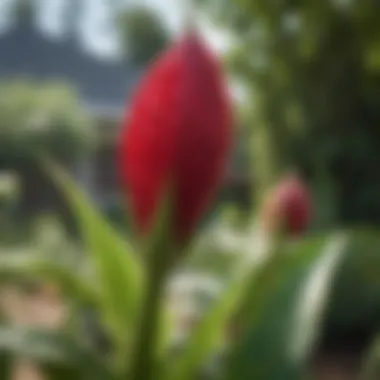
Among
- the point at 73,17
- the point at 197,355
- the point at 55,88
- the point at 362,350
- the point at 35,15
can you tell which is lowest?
the point at 197,355

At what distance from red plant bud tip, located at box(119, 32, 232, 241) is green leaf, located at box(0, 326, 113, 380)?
0.20ft

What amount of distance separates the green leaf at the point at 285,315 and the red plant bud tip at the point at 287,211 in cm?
7

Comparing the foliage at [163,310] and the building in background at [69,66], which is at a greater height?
the building in background at [69,66]

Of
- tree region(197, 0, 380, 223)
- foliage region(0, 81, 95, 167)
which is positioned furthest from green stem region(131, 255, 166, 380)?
foliage region(0, 81, 95, 167)

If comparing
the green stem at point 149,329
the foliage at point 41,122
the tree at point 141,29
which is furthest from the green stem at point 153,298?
the tree at point 141,29

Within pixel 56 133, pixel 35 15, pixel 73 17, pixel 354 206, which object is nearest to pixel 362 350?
pixel 354 206

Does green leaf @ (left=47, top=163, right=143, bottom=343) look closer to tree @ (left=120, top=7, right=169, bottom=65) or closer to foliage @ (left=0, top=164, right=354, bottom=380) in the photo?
foliage @ (left=0, top=164, right=354, bottom=380)

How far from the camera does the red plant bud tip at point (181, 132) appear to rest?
0.34m

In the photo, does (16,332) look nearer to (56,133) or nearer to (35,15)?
(56,133)

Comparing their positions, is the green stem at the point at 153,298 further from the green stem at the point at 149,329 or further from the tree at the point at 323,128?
the tree at the point at 323,128

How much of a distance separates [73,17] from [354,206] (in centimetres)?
370

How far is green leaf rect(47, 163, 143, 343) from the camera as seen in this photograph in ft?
1.25

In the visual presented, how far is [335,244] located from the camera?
1.32ft

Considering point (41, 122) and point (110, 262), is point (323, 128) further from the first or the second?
point (110, 262)
